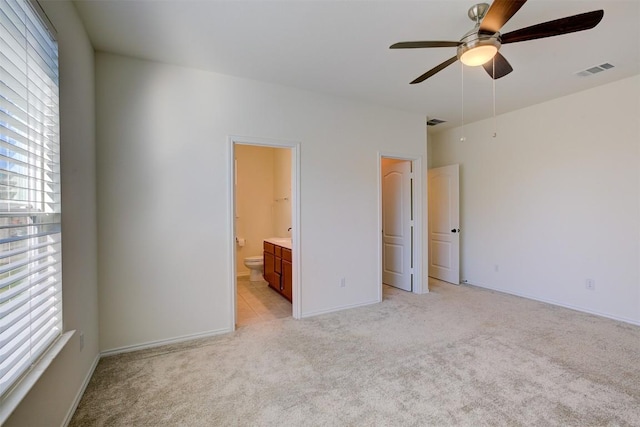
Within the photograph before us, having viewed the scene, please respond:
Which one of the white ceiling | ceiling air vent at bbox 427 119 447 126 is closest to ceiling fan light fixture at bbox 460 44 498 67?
the white ceiling

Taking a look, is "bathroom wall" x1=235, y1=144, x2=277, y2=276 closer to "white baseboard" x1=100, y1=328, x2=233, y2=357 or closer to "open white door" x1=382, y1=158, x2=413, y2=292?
"open white door" x1=382, y1=158, x2=413, y2=292

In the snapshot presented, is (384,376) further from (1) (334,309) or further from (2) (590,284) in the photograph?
(2) (590,284)

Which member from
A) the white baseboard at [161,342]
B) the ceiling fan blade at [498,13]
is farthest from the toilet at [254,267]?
the ceiling fan blade at [498,13]

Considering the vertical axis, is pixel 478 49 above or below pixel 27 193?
above

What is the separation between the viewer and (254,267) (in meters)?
5.20

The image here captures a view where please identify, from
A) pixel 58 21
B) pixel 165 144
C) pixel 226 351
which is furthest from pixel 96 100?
pixel 226 351

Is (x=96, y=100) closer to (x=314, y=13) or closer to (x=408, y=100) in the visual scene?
(x=314, y=13)

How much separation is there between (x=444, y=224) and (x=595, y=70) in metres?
2.76

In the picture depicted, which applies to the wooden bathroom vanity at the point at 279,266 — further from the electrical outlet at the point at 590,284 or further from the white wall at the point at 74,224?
the electrical outlet at the point at 590,284

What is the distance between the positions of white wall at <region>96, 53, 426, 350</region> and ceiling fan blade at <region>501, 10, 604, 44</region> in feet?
6.91

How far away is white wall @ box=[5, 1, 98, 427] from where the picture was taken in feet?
5.37

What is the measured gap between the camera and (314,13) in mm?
2145

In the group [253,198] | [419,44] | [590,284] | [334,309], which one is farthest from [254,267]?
[590,284]

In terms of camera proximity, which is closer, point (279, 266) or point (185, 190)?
point (185, 190)
